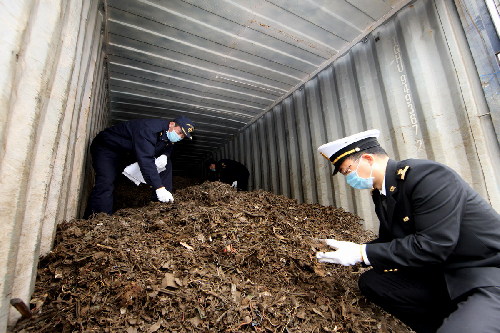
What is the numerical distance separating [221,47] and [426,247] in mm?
3808

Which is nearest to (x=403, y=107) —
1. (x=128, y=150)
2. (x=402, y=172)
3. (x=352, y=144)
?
(x=352, y=144)

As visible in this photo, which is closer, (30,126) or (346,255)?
(30,126)

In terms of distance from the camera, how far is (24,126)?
123 cm

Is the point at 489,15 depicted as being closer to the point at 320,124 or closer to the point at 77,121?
the point at 320,124

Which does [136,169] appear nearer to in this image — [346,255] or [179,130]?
[179,130]

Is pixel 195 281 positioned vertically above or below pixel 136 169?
below

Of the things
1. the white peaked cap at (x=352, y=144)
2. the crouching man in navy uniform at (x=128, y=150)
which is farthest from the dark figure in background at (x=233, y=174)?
the white peaked cap at (x=352, y=144)

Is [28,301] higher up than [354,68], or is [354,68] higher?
[354,68]

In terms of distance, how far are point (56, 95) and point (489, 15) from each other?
417 cm

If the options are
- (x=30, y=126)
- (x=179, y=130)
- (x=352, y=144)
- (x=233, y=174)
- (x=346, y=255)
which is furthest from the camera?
(x=233, y=174)

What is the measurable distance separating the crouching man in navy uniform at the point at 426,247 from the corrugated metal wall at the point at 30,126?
6.83ft

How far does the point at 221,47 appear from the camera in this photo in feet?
13.0

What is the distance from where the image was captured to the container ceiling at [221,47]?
3252mm

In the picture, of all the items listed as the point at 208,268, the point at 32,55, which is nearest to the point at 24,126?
the point at 32,55
